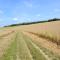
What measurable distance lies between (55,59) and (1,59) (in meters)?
3.27

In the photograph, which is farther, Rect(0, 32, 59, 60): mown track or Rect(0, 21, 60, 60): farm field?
Rect(0, 21, 60, 60): farm field

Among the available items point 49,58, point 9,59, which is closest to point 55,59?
point 49,58

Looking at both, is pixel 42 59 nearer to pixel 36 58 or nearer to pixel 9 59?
pixel 36 58

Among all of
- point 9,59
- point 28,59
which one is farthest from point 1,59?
point 28,59

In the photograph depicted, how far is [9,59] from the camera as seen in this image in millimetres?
12633

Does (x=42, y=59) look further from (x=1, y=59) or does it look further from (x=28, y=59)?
(x=1, y=59)

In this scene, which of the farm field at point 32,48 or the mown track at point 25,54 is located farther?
the farm field at point 32,48

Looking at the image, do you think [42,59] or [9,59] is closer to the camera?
[42,59]

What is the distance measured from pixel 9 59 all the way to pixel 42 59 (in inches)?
78.6

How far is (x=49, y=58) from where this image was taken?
39.8 feet

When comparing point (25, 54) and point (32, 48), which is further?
point (32, 48)

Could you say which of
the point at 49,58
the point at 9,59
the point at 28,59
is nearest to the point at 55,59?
the point at 49,58

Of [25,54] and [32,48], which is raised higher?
[25,54]

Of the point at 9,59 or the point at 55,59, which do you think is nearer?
the point at 55,59
